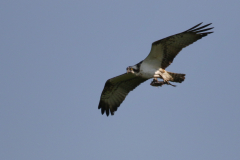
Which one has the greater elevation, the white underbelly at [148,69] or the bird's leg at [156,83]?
the white underbelly at [148,69]

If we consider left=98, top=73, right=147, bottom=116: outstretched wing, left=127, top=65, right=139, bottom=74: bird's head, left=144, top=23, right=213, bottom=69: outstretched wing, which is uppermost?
left=144, top=23, right=213, bottom=69: outstretched wing

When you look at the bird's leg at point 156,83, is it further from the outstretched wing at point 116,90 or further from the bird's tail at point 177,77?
the outstretched wing at point 116,90

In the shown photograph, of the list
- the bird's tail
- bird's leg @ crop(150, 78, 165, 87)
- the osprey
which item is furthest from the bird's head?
the bird's tail

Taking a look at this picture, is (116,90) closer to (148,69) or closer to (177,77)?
(148,69)

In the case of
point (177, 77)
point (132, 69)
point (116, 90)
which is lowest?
point (116, 90)

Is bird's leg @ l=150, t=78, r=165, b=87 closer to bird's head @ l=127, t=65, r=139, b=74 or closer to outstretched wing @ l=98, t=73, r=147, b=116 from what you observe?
outstretched wing @ l=98, t=73, r=147, b=116

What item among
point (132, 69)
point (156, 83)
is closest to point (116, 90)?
point (132, 69)

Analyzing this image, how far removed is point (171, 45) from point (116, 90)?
2.99 metres

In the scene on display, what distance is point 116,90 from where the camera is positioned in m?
15.1

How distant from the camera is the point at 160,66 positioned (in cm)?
1395

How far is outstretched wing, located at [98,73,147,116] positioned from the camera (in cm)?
1461

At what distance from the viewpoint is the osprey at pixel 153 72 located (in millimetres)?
13062

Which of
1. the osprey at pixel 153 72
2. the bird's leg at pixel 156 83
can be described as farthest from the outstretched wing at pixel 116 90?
the bird's leg at pixel 156 83

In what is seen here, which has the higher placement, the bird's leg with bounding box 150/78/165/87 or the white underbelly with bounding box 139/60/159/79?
the white underbelly with bounding box 139/60/159/79
